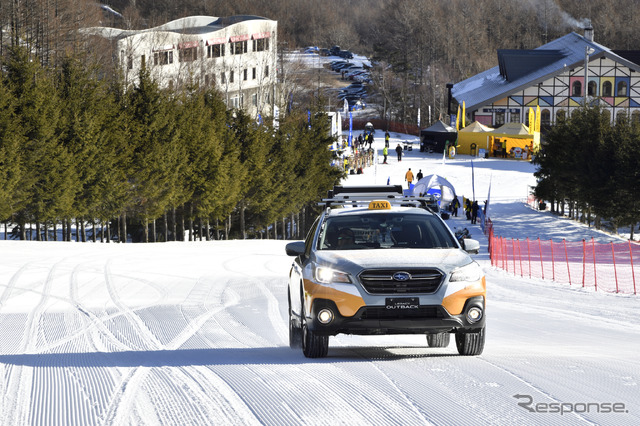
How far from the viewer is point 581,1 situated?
187 metres

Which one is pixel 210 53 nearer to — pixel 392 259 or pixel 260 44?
pixel 260 44

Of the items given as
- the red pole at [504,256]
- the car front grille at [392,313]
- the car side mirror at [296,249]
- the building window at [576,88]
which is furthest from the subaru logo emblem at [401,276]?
the building window at [576,88]

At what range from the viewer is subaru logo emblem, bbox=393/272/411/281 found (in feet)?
28.1

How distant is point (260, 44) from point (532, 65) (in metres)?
26.9

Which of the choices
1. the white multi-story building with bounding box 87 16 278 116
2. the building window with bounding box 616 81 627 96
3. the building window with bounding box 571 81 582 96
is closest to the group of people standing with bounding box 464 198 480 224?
the white multi-story building with bounding box 87 16 278 116

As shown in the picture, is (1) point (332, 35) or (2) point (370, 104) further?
(1) point (332, 35)

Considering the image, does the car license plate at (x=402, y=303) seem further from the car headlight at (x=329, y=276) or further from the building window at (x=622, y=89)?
the building window at (x=622, y=89)

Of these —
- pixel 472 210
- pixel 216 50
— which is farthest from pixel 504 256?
pixel 216 50

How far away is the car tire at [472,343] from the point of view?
360 inches

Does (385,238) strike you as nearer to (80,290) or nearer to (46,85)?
(80,290)

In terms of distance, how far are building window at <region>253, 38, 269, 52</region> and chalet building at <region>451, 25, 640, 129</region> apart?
20.5 meters

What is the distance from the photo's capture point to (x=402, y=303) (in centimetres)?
859

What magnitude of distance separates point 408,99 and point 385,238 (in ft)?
409

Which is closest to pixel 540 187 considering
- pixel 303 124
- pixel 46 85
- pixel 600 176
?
pixel 600 176
